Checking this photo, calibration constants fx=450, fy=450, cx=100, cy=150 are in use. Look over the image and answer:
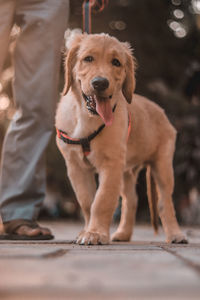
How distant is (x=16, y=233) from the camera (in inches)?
129

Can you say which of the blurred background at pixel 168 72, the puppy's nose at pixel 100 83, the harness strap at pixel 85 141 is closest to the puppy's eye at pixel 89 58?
the puppy's nose at pixel 100 83

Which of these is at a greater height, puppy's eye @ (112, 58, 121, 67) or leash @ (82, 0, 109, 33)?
leash @ (82, 0, 109, 33)

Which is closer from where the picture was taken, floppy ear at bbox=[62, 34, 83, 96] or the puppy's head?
the puppy's head

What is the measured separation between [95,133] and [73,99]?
37 cm

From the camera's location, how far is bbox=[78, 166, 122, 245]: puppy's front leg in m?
2.81

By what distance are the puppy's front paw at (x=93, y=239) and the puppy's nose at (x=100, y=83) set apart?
94 cm

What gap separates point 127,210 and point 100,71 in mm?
1589

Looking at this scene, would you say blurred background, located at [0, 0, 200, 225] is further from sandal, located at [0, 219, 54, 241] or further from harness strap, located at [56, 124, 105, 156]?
harness strap, located at [56, 124, 105, 156]

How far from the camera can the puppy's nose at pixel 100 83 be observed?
292cm

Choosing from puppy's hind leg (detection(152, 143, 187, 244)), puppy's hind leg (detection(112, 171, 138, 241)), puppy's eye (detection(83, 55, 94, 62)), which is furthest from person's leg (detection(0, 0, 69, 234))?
puppy's hind leg (detection(152, 143, 187, 244))

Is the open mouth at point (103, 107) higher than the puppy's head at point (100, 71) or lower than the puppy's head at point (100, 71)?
lower

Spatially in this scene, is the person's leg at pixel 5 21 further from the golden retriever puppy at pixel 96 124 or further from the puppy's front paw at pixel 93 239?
the puppy's front paw at pixel 93 239

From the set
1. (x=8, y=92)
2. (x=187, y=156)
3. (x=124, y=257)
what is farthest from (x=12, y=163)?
(x=8, y=92)

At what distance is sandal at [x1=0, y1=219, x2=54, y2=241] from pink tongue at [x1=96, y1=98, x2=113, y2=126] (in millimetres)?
949
